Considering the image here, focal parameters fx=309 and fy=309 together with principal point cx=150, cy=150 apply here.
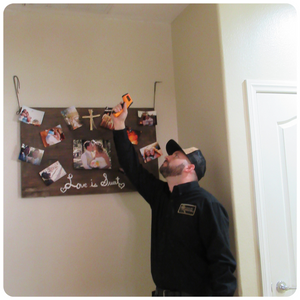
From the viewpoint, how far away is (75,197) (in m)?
1.95

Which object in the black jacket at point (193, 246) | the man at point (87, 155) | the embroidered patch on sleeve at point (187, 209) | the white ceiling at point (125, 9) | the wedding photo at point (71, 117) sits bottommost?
the black jacket at point (193, 246)

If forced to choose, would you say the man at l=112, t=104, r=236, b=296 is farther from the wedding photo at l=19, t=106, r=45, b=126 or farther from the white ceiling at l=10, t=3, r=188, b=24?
the white ceiling at l=10, t=3, r=188, b=24

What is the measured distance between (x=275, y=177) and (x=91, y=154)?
1.11 meters

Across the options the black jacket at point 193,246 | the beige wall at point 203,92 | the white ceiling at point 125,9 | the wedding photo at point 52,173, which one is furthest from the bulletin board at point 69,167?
the white ceiling at point 125,9

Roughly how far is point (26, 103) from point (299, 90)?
161cm

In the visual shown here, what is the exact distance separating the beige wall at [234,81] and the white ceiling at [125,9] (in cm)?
16

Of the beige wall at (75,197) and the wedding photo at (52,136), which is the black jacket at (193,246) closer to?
the beige wall at (75,197)

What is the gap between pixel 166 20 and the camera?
2.20 metres

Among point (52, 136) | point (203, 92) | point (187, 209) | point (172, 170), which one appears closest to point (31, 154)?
point (52, 136)

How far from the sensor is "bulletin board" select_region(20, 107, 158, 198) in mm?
1889

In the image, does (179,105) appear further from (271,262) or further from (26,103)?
(271,262)

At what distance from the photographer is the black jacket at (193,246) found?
1452mm

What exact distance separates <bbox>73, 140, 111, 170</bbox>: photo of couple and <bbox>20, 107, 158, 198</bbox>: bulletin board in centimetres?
2

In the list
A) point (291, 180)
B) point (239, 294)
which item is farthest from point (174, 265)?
point (291, 180)
